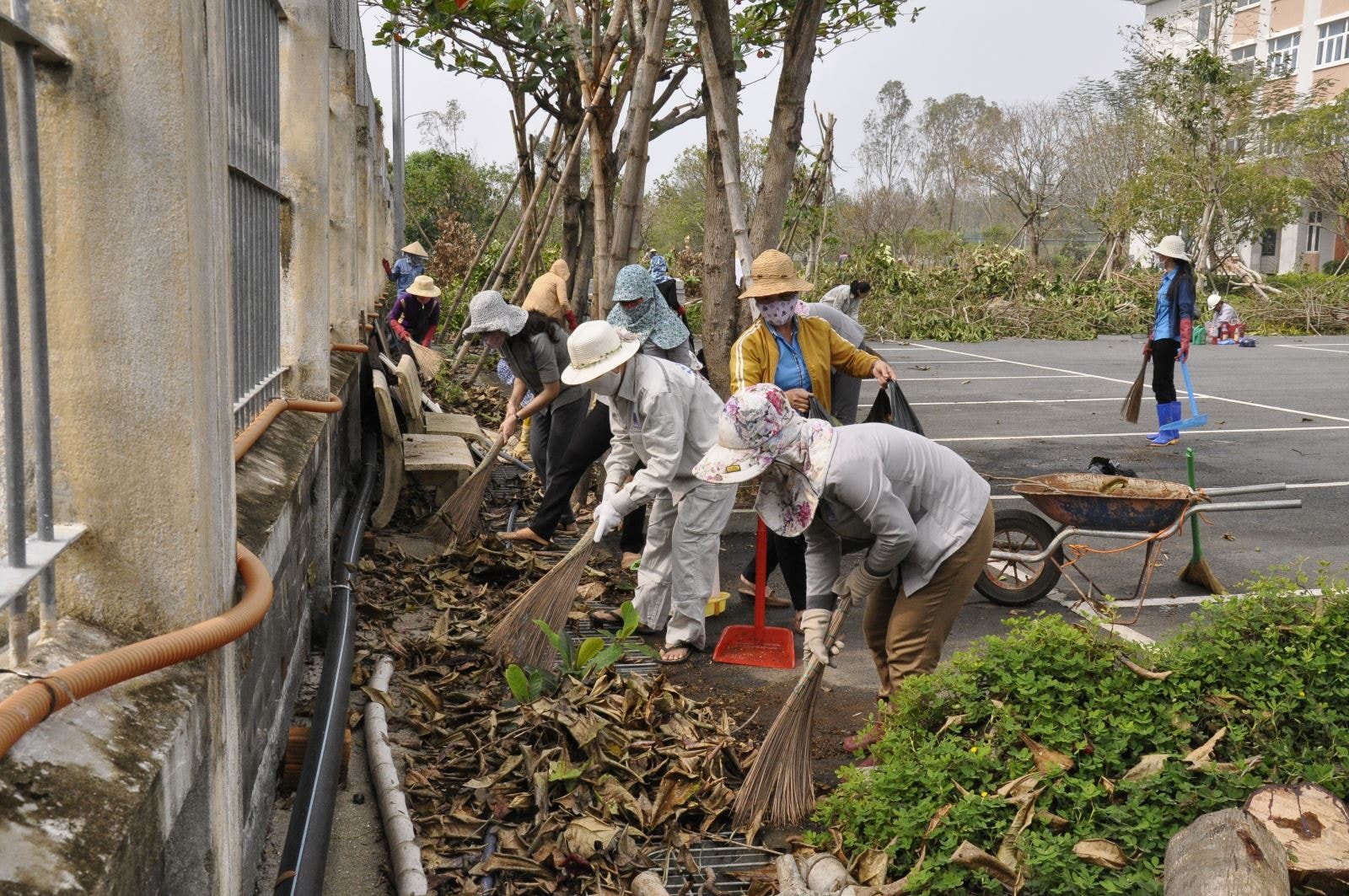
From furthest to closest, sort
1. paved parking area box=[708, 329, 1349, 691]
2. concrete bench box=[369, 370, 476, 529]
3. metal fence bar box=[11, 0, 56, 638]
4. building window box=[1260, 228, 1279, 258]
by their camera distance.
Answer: building window box=[1260, 228, 1279, 258] → concrete bench box=[369, 370, 476, 529] → paved parking area box=[708, 329, 1349, 691] → metal fence bar box=[11, 0, 56, 638]

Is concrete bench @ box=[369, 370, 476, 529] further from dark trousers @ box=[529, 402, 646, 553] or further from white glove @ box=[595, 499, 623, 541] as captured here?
white glove @ box=[595, 499, 623, 541]

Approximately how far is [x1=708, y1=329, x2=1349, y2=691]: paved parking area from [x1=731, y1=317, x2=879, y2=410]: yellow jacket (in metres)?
1.30

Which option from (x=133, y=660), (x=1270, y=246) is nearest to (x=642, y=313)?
(x=133, y=660)

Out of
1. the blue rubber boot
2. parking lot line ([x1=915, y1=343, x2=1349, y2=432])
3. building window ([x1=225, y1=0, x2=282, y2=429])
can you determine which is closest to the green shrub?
building window ([x1=225, y1=0, x2=282, y2=429])

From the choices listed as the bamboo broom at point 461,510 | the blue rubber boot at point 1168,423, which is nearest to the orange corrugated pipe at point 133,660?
the bamboo broom at point 461,510

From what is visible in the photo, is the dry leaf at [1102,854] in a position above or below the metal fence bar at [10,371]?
below

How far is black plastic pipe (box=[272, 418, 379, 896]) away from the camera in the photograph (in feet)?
9.78

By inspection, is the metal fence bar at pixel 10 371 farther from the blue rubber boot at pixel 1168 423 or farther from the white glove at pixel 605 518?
the blue rubber boot at pixel 1168 423

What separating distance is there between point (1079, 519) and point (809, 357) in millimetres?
1566

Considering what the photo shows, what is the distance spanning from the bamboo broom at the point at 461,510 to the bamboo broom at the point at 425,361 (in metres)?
4.52

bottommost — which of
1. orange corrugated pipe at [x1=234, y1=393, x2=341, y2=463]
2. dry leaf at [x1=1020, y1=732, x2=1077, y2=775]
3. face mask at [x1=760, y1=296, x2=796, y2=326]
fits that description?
dry leaf at [x1=1020, y1=732, x2=1077, y2=775]

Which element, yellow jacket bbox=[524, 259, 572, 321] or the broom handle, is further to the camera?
yellow jacket bbox=[524, 259, 572, 321]

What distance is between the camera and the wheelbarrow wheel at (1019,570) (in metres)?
6.52

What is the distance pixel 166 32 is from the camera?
1.98 m
